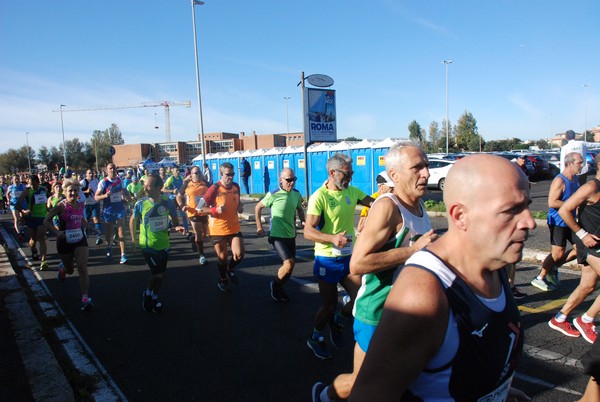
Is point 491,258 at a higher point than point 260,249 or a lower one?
higher

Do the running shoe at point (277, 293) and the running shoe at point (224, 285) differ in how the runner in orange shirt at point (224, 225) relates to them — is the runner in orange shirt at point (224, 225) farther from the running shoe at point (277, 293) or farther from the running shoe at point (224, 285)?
the running shoe at point (277, 293)

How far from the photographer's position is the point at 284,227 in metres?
5.79

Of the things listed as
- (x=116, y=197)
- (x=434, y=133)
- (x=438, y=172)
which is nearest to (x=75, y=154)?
(x=434, y=133)

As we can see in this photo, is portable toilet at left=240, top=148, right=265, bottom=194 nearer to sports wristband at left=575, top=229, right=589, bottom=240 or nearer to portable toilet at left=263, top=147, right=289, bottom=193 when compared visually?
portable toilet at left=263, top=147, right=289, bottom=193

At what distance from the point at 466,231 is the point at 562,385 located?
3016 mm

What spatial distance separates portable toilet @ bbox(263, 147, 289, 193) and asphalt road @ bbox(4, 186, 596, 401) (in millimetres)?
14801

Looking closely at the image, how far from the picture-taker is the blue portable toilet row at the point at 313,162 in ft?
55.3

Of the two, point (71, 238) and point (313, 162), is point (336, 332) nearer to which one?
point (71, 238)

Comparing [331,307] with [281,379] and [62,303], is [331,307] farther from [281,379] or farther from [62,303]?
[62,303]

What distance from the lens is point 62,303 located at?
6348mm

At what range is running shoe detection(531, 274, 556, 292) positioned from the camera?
19.6 ft

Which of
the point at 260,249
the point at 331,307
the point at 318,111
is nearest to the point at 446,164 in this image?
the point at 318,111

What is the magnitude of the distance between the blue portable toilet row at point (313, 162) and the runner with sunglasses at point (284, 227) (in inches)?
245

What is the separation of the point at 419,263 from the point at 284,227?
14.6ft
